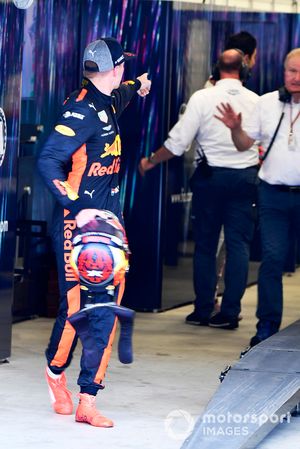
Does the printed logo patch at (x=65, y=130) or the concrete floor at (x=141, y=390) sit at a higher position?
the printed logo patch at (x=65, y=130)

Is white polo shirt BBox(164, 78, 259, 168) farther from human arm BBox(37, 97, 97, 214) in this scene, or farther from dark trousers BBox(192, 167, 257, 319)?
human arm BBox(37, 97, 97, 214)

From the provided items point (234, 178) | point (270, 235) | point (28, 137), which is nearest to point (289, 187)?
point (270, 235)

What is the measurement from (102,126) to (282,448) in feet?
5.26

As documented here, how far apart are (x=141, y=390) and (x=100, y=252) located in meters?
1.33

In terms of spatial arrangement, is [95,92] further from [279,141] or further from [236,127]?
[236,127]

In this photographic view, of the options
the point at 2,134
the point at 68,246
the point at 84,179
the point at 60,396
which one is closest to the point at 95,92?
the point at 84,179

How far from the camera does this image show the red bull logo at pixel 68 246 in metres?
5.81

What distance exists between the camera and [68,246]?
5.82 metres

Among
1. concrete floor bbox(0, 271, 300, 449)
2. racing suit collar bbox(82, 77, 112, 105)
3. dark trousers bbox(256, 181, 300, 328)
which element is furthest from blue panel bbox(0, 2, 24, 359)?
dark trousers bbox(256, 181, 300, 328)

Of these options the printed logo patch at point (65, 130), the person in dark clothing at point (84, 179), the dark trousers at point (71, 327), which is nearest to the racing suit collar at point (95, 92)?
the person in dark clothing at point (84, 179)

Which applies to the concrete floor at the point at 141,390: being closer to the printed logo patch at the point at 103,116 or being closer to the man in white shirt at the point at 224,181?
the man in white shirt at the point at 224,181

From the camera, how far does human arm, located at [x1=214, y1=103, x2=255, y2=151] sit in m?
7.83

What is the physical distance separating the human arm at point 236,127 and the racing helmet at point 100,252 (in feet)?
7.84

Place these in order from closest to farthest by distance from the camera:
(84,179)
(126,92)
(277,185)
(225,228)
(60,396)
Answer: (84,179)
(60,396)
(126,92)
(277,185)
(225,228)
